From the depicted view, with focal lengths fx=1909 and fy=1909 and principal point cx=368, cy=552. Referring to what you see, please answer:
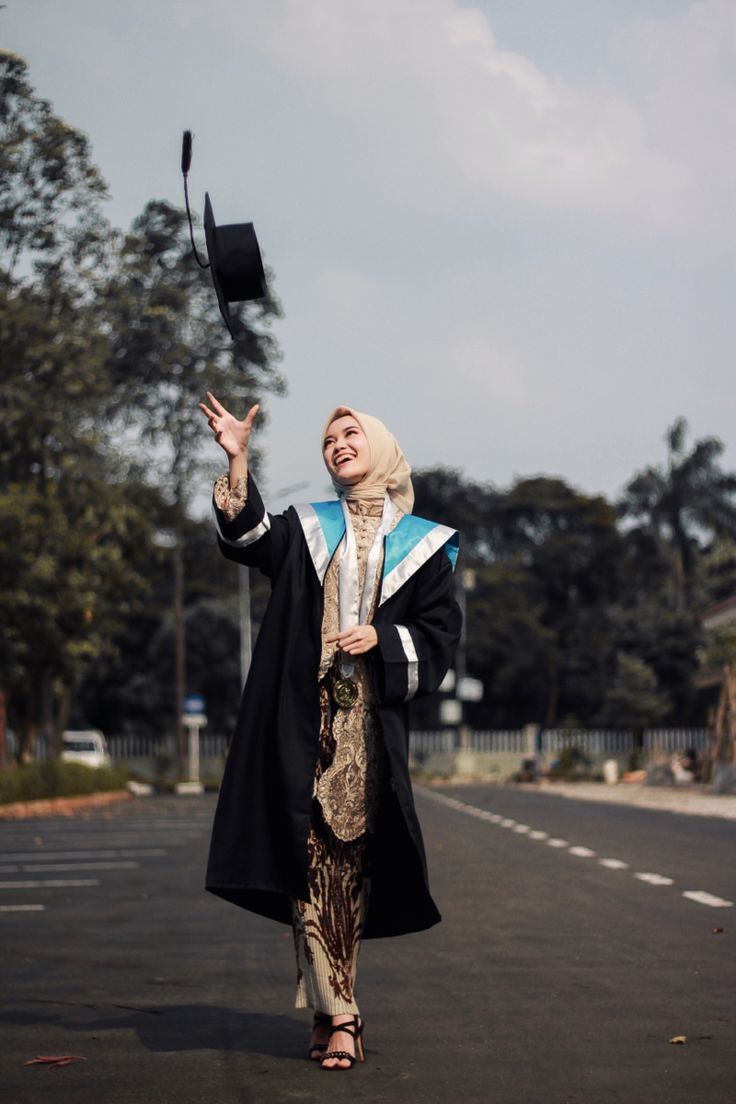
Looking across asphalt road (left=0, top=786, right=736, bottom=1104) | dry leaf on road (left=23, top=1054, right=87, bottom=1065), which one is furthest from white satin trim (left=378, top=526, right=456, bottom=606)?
dry leaf on road (left=23, top=1054, right=87, bottom=1065)

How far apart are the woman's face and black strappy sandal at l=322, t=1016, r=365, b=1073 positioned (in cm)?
172

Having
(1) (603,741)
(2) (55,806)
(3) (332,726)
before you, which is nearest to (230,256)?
(3) (332,726)

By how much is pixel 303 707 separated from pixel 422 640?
44cm

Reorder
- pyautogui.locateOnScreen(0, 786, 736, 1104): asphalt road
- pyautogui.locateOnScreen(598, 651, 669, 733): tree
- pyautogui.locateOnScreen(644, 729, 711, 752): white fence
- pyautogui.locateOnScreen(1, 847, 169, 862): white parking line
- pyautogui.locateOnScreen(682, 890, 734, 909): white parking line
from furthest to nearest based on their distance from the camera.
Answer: pyautogui.locateOnScreen(644, 729, 711, 752): white fence < pyautogui.locateOnScreen(598, 651, 669, 733): tree < pyautogui.locateOnScreen(1, 847, 169, 862): white parking line < pyautogui.locateOnScreen(682, 890, 734, 909): white parking line < pyautogui.locateOnScreen(0, 786, 736, 1104): asphalt road

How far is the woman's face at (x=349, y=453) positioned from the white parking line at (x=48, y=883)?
846cm

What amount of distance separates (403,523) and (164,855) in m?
12.3

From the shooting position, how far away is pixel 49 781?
1302 inches

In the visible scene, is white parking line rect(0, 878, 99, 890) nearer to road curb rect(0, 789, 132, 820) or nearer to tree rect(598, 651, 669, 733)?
road curb rect(0, 789, 132, 820)

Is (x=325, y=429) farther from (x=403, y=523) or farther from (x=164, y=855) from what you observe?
(x=164, y=855)

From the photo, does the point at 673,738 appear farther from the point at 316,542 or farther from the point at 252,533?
the point at 252,533

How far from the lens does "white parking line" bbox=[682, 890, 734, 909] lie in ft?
35.4

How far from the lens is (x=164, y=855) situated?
1798 cm

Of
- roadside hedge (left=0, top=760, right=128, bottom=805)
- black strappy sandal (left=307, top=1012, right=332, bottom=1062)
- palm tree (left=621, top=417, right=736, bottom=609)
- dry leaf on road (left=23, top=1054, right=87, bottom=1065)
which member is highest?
palm tree (left=621, top=417, right=736, bottom=609)

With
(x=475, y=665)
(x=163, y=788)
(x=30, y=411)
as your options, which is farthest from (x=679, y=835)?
(x=475, y=665)
